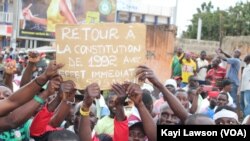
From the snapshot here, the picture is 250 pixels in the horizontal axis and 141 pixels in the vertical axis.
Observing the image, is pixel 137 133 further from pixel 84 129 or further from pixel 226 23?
pixel 226 23

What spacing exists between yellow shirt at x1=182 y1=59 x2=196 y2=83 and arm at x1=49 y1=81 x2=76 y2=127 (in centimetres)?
668

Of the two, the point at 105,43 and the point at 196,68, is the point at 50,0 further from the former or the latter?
the point at 105,43

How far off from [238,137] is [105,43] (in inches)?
59.8

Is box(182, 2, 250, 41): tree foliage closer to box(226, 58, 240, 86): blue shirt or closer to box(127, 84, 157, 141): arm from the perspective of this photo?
box(226, 58, 240, 86): blue shirt

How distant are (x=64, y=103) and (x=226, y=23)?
26.5 metres

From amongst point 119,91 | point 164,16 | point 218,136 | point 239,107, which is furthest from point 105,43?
point 164,16

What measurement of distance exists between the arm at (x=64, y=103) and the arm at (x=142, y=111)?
429mm

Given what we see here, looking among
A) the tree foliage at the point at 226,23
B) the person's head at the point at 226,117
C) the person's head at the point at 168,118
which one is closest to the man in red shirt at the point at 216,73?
the person's head at the point at 226,117

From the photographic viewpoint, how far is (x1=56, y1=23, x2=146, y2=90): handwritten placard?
12.3ft

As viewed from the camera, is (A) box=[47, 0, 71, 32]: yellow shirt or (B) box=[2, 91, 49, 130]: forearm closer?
(B) box=[2, 91, 49, 130]: forearm

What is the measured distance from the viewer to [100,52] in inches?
151

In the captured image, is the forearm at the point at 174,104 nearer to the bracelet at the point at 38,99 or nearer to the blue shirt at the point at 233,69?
the bracelet at the point at 38,99

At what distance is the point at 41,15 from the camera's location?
1061 inches

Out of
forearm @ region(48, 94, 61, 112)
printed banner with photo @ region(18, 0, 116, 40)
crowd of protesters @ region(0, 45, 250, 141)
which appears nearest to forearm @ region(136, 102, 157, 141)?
crowd of protesters @ region(0, 45, 250, 141)
